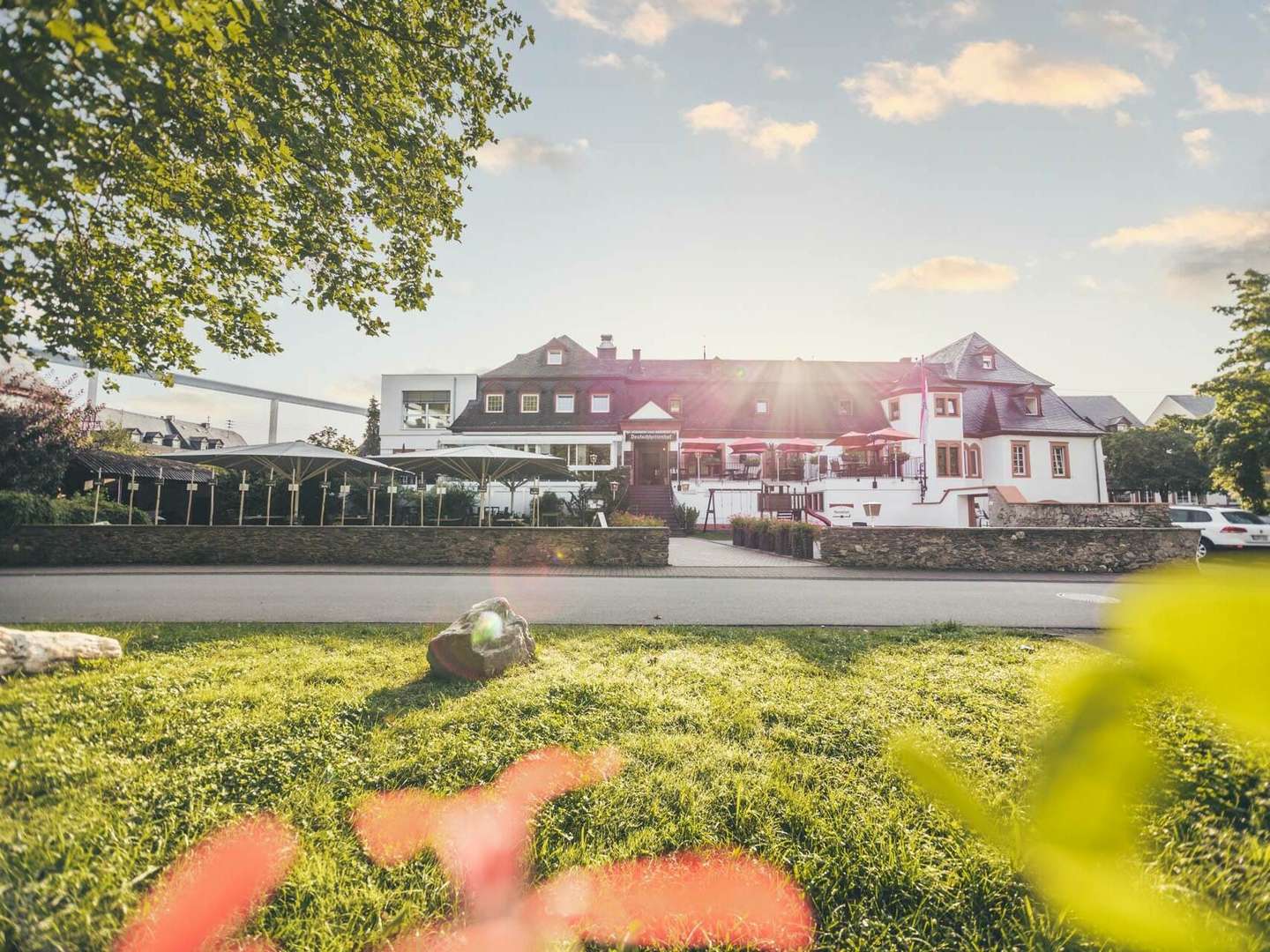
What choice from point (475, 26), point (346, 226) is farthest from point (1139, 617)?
point (475, 26)

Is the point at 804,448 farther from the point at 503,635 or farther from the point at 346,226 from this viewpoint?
the point at 503,635

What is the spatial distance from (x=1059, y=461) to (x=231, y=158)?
3663 centimetres

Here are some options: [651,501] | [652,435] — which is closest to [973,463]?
[652,435]

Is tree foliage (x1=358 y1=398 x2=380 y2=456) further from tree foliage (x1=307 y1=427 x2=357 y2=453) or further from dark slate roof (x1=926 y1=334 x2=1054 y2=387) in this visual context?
dark slate roof (x1=926 y1=334 x2=1054 y2=387)

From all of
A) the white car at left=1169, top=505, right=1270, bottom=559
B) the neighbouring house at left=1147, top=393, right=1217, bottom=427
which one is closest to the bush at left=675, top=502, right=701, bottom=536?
the white car at left=1169, top=505, right=1270, bottom=559

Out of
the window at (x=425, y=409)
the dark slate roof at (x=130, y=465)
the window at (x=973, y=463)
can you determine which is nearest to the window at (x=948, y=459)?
the window at (x=973, y=463)

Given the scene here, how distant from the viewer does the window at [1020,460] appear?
32.1 meters

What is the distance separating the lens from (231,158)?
684 cm

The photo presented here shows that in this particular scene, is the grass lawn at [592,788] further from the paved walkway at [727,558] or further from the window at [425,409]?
the window at [425,409]

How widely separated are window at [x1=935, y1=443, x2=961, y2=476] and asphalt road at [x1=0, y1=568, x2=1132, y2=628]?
19.6m

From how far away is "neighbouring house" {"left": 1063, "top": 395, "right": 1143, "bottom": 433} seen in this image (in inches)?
Answer: 1855

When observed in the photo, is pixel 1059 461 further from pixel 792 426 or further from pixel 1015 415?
pixel 792 426

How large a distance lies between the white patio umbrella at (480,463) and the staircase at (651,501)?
9029 mm

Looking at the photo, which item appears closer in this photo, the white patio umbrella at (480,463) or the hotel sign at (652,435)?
the white patio umbrella at (480,463)
